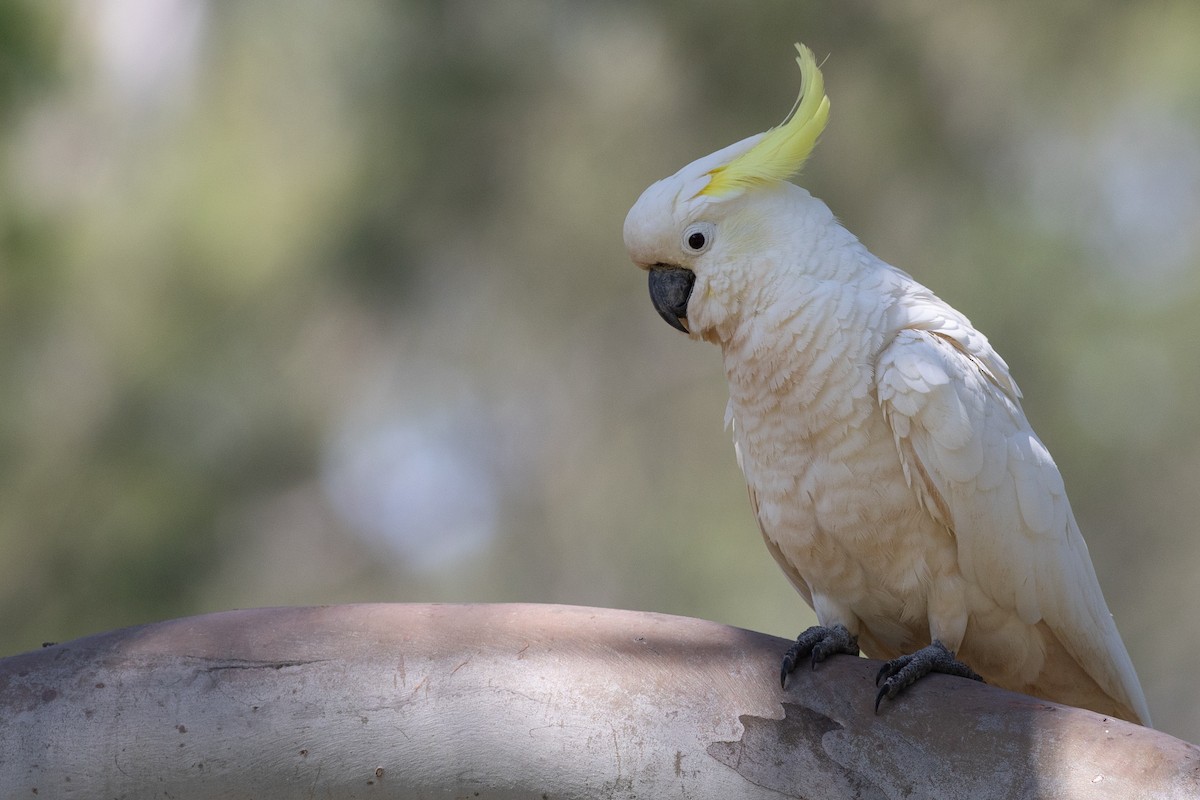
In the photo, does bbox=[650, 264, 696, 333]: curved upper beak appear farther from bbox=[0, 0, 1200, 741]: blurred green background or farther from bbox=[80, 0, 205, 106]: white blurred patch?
bbox=[80, 0, 205, 106]: white blurred patch

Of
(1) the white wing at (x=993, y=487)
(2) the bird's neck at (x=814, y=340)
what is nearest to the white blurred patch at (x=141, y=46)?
(2) the bird's neck at (x=814, y=340)

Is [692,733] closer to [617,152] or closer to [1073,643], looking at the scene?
[1073,643]

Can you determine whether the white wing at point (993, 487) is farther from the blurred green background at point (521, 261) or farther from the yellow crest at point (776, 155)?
the blurred green background at point (521, 261)

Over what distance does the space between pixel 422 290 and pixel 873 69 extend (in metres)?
1.68

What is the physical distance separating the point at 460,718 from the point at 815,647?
1.66 ft

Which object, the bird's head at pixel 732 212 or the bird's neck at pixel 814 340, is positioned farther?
the bird's head at pixel 732 212

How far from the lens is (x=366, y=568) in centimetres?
446

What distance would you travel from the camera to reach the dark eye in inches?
72.1

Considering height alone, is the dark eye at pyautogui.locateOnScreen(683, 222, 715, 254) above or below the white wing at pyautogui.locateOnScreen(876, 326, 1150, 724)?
above

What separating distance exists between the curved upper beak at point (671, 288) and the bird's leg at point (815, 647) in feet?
1.88

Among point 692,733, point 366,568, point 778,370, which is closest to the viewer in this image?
point 692,733

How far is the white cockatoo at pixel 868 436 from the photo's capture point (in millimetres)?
1697

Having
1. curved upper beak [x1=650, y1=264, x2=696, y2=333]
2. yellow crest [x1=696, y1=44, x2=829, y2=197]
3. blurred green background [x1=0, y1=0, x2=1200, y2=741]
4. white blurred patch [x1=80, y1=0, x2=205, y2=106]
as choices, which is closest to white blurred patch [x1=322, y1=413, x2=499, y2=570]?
blurred green background [x1=0, y1=0, x2=1200, y2=741]

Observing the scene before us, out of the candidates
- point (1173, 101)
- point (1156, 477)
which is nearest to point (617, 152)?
point (1173, 101)
